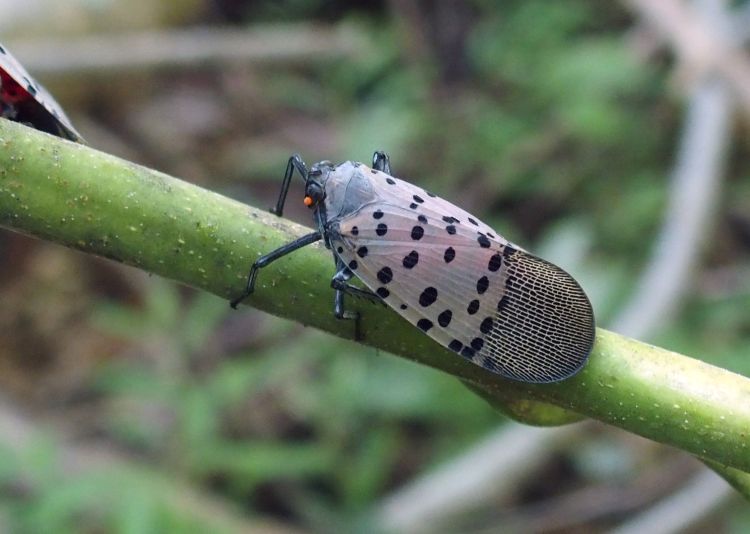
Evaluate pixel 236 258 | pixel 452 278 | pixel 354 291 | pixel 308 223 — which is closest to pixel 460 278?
pixel 452 278

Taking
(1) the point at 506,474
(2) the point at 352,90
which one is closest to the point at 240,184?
(2) the point at 352,90

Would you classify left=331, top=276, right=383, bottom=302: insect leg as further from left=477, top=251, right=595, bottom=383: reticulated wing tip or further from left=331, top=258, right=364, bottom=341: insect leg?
left=477, top=251, right=595, bottom=383: reticulated wing tip

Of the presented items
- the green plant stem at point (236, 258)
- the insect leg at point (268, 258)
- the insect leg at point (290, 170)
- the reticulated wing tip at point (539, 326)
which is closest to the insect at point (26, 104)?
the green plant stem at point (236, 258)

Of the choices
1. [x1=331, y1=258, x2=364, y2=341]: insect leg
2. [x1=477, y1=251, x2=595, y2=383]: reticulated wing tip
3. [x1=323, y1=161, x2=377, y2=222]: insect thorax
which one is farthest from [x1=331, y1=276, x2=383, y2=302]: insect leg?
[x1=323, y1=161, x2=377, y2=222]: insect thorax

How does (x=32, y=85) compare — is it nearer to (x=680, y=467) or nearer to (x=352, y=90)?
(x=680, y=467)

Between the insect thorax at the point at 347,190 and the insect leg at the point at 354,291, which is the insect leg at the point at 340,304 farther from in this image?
the insect thorax at the point at 347,190

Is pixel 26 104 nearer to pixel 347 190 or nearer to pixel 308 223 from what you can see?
pixel 347 190

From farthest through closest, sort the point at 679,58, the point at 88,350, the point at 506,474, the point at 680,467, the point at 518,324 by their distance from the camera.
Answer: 1. the point at 679,58
2. the point at 88,350
3. the point at 680,467
4. the point at 506,474
5. the point at 518,324
